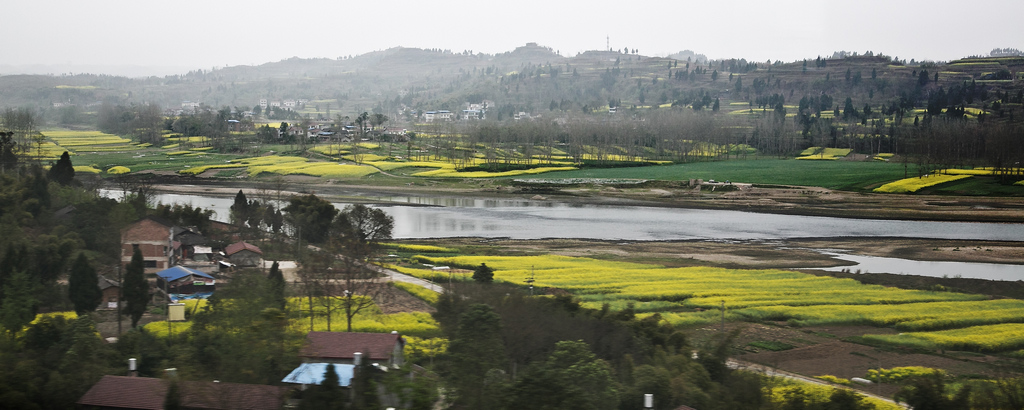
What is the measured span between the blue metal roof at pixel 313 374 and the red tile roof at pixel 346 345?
531 mm

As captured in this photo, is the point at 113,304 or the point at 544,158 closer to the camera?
the point at 113,304

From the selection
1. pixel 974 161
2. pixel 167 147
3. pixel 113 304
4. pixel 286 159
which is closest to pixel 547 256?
pixel 113 304

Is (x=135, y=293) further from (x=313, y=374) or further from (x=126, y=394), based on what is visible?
(x=313, y=374)

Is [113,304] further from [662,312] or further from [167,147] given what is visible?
[167,147]

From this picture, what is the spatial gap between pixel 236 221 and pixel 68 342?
76.1 feet

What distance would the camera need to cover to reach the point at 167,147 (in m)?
92.1

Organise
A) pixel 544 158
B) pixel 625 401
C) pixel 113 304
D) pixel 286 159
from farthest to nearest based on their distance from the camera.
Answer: pixel 544 158
pixel 286 159
pixel 113 304
pixel 625 401

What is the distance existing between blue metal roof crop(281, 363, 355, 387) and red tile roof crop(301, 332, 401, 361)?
0.53 meters

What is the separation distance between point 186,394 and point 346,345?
4.09m

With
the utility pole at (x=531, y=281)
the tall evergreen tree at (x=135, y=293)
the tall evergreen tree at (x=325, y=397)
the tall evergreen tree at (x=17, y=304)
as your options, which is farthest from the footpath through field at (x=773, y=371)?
the tall evergreen tree at (x=17, y=304)

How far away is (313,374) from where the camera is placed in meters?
14.8

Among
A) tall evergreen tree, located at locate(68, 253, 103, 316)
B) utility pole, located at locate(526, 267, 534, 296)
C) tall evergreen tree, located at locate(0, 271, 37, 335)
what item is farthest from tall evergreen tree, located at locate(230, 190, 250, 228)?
tall evergreen tree, located at locate(0, 271, 37, 335)

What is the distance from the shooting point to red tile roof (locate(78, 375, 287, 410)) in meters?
12.6

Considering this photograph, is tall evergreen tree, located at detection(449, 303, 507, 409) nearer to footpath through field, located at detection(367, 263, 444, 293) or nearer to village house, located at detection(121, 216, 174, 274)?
footpath through field, located at detection(367, 263, 444, 293)
